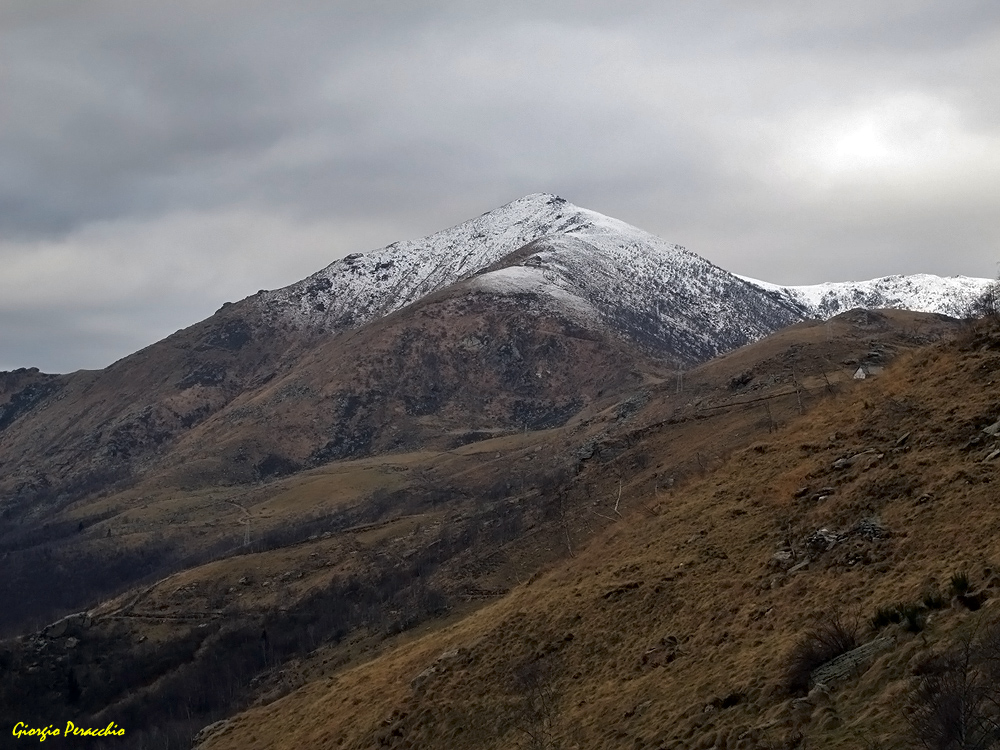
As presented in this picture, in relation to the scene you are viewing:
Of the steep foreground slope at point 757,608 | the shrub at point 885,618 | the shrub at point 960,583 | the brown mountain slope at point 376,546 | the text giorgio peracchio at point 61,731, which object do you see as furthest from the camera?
the text giorgio peracchio at point 61,731

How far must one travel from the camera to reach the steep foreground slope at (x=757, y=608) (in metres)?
19.6

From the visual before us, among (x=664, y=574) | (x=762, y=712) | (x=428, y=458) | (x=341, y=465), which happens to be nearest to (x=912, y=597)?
(x=762, y=712)

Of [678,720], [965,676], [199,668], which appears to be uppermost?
[965,676]

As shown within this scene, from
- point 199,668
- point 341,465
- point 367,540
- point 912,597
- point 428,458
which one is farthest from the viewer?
point 341,465

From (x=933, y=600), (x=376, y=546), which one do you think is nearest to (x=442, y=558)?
(x=376, y=546)

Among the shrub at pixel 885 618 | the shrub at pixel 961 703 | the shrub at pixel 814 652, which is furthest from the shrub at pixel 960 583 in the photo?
the shrub at pixel 961 703

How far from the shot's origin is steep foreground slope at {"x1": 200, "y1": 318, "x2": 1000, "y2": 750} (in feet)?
64.4

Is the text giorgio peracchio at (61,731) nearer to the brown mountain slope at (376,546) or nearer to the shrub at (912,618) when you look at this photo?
the brown mountain slope at (376,546)

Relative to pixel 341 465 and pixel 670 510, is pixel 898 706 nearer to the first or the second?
pixel 670 510

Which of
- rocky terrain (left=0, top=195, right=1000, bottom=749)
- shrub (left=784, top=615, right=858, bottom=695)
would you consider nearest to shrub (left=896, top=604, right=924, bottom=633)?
shrub (left=784, top=615, right=858, bottom=695)

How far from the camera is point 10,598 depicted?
16188cm

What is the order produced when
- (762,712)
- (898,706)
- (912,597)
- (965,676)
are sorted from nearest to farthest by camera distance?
1. (965,676)
2. (898,706)
3. (762,712)
4. (912,597)

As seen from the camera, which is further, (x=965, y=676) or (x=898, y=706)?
(x=898, y=706)

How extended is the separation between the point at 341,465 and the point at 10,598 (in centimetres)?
6194
